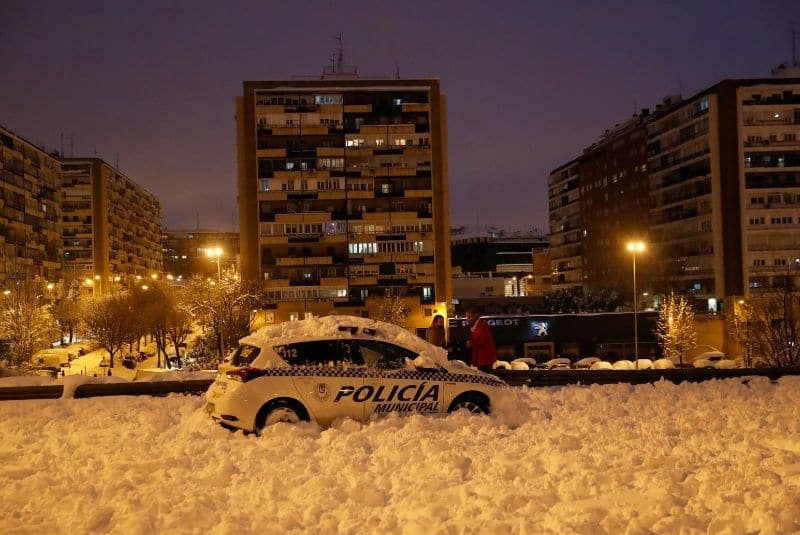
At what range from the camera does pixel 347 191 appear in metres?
71.3

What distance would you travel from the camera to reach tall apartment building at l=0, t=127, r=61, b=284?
88.2m

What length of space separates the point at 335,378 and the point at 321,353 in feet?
1.43

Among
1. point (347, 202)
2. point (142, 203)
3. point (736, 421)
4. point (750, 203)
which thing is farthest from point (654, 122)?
point (142, 203)

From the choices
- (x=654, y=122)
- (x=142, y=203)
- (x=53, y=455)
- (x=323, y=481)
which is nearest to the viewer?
(x=323, y=481)

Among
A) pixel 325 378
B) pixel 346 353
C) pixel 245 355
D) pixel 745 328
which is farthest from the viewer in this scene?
pixel 745 328

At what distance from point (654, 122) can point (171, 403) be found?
262 ft

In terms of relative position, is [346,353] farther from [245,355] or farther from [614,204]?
[614,204]

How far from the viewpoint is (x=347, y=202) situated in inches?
2815

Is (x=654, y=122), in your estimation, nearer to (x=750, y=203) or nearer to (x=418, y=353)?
(x=750, y=203)

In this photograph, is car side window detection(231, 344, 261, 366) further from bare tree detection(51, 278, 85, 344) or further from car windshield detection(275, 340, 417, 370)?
bare tree detection(51, 278, 85, 344)


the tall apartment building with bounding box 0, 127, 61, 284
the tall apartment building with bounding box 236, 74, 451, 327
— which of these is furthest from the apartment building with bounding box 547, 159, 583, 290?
the tall apartment building with bounding box 0, 127, 61, 284

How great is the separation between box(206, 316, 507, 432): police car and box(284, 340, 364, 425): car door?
1 cm

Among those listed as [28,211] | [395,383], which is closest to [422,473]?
[395,383]

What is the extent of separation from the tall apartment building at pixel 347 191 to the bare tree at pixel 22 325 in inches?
717
